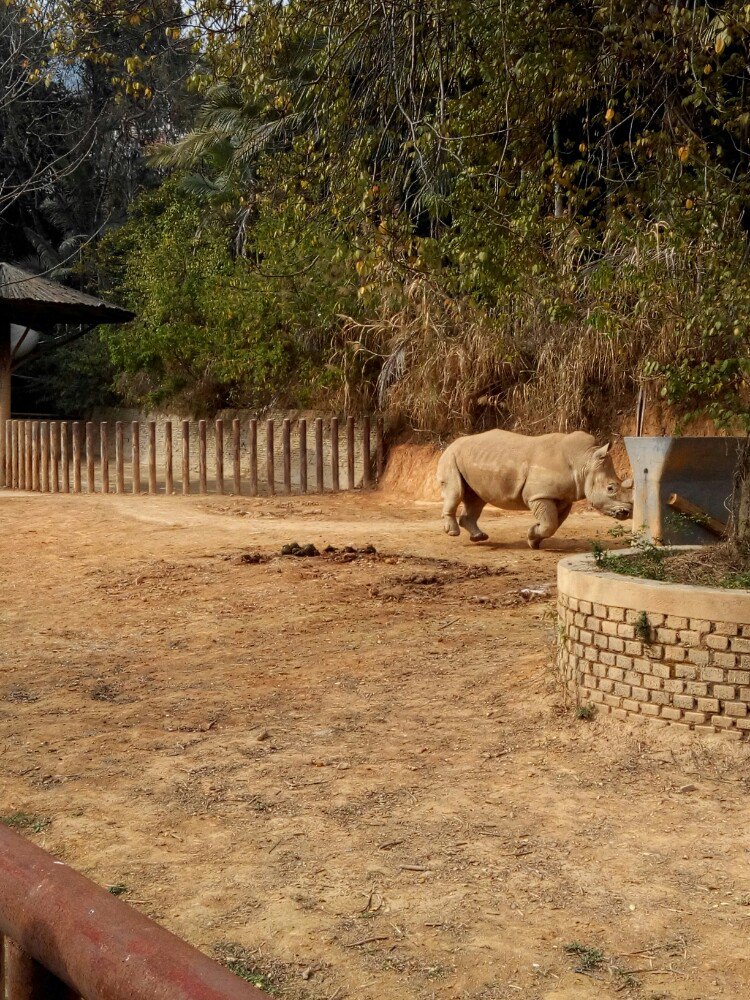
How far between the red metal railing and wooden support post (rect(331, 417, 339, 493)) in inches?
573

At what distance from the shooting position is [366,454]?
16375 mm

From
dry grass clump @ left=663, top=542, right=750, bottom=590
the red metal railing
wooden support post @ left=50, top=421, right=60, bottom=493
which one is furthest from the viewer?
wooden support post @ left=50, top=421, right=60, bottom=493

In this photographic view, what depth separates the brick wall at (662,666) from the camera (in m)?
4.72

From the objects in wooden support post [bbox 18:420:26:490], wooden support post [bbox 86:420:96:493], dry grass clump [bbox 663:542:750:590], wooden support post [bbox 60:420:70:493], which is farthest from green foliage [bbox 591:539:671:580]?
wooden support post [bbox 18:420:26:490]

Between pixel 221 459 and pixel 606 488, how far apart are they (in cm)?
751

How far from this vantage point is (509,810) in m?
4.28

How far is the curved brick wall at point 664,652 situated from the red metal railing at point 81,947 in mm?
3616

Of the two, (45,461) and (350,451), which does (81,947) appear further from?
(45,461)

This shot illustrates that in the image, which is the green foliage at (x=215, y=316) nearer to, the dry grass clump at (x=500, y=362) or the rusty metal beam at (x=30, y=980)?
the dry grass clump at (x=500, y=362)

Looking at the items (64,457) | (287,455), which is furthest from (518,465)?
(64,457)

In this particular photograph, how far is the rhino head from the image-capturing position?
32.7 ft

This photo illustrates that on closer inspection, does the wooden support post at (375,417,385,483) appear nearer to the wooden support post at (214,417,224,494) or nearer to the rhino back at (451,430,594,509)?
the wooden support post at (214,417,224,494)

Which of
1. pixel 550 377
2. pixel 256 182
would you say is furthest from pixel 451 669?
pixel 256 182

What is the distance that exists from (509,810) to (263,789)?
3.30ft
